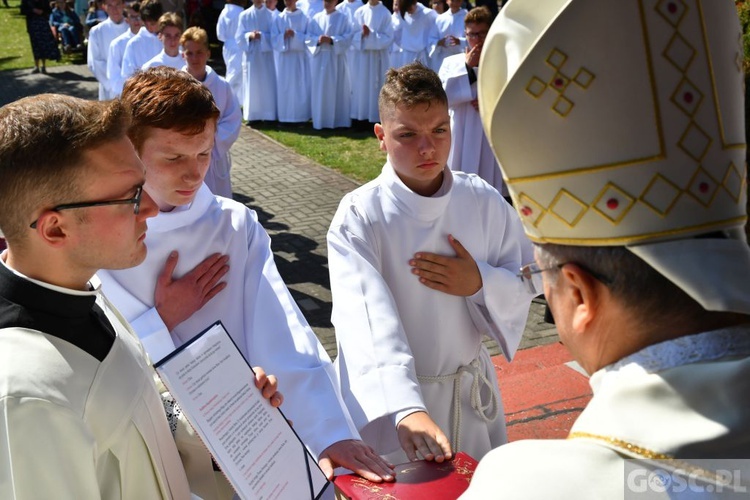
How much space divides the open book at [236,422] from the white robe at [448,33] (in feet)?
39.6

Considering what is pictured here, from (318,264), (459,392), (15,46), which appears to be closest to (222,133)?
(318,264)

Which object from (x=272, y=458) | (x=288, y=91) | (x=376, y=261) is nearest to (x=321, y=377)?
(x=376, y=261)

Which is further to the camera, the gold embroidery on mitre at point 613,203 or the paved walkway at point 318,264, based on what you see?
the paved walkway at point 318,264

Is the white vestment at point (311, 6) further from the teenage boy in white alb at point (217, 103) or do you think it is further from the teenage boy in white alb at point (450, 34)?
the teenage boy in white alb at point (217, 103)

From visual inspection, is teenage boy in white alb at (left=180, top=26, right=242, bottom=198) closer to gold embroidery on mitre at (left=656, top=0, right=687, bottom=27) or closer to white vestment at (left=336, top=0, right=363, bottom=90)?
gold embroidery on mitre at (left=656, top=0, right=687, bottom=27)

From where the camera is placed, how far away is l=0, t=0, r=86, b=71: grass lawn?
21.8 meters

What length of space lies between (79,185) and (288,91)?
13.0m

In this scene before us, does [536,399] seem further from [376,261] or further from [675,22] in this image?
[675,22]

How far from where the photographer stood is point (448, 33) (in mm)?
13711

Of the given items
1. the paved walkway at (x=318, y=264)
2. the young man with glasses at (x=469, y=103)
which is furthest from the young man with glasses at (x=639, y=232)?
the young man with glasses at (x=469, y=103)

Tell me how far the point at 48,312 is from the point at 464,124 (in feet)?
20.6

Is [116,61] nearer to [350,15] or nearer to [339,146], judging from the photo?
[339,146]

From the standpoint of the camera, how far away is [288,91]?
571 inches

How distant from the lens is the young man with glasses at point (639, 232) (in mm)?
1150
